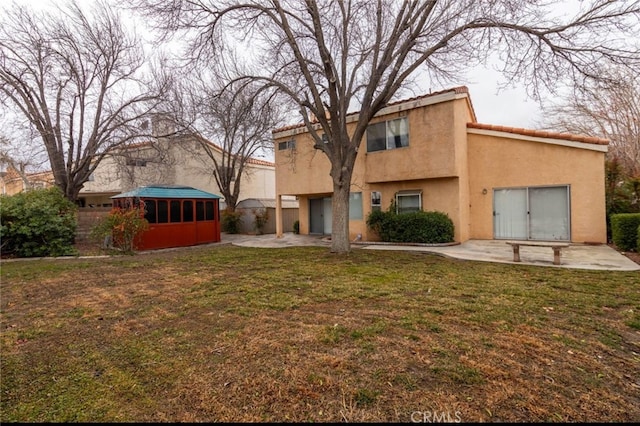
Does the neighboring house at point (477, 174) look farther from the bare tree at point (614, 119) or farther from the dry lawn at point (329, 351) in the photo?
the bare tree at point (614, 119)

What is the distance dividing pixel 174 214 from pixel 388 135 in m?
10.2

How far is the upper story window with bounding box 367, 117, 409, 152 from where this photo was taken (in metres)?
12.5

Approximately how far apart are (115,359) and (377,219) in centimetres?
1111

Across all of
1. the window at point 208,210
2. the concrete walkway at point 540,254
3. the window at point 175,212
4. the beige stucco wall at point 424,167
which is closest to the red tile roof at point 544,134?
the beige stucco wall at point 424,167

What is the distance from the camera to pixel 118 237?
11.9 meters

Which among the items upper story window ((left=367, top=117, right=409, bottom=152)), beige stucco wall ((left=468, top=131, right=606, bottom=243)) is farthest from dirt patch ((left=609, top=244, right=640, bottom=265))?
upper story window ((left=367, top=117, right=409, bottom=152))

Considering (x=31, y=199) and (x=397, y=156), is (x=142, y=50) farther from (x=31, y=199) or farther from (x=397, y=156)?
(x=397, y=156)

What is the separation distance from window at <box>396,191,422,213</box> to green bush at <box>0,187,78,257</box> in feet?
41.2

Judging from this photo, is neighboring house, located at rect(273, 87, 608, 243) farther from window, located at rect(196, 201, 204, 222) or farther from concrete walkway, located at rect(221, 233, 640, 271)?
window, located at rect(196, 201, 204, 222)

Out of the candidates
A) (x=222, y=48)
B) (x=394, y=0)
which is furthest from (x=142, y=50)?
(x=394, y=0)

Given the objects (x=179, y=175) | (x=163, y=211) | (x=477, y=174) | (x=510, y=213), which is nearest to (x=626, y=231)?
(x=510, y=213)

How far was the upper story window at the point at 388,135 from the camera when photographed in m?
12.5

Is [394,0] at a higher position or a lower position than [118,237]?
higher

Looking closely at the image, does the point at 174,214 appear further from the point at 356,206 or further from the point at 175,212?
the point at 356,206
